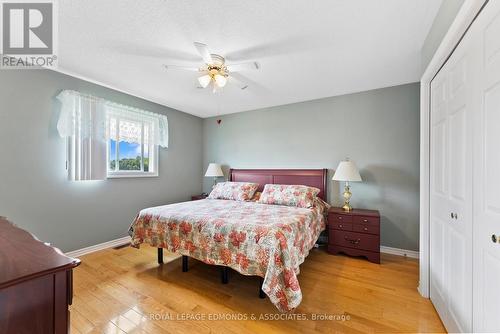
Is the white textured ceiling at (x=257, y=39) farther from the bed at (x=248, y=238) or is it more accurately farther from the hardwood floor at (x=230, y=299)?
the hardwood floor at (x=230, y=299)

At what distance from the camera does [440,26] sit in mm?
1570

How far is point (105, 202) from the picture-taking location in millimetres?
3148

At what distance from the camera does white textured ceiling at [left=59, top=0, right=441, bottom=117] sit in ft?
5.28

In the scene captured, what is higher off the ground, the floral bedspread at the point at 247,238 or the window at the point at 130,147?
the window at the point at 130,147

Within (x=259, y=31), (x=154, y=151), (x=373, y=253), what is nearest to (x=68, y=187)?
(x=154, y=151)

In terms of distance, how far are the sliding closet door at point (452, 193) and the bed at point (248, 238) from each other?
104 centimetres

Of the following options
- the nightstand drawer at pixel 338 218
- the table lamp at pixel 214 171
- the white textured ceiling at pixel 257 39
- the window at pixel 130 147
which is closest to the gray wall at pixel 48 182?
the window at pixel 130 147

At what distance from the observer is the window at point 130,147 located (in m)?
3.29

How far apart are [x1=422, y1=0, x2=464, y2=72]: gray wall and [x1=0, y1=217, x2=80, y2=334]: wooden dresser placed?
2385 millimetres

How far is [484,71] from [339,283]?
208 centimetres

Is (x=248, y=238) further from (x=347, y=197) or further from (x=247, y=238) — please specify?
(x=347, y=197)

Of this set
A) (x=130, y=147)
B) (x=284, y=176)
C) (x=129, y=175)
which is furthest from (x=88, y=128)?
(x=284, y=176)

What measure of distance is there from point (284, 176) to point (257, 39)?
7.57 feet

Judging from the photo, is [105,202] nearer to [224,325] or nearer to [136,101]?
[136,101]
